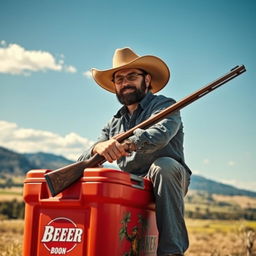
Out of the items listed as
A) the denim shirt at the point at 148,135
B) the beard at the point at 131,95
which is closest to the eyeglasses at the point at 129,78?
the beard at the point at 131,95

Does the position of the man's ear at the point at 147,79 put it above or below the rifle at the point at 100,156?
above

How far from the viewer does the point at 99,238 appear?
3934 mm

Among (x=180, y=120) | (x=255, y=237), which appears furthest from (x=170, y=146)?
(x=255, y=237)

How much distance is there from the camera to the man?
4387mm

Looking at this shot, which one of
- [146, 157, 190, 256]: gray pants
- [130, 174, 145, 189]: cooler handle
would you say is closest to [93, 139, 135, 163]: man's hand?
[130, 174, 145, 189]: cooler handle

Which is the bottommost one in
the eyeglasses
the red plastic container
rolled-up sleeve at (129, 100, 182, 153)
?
the red plastic container

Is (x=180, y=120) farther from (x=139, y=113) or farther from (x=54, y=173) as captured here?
(x=54, y=173)

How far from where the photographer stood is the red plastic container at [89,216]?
3.96m

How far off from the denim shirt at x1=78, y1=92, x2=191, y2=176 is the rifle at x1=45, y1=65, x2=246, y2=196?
80mm

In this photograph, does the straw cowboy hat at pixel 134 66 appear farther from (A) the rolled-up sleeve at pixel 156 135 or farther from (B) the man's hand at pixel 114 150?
(B) the man's hand at pixel 114 150

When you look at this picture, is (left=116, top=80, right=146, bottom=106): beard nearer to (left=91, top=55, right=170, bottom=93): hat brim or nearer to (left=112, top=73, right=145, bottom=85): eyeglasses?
(left=112, top=73, right=145, bottom=85): eyeglasses

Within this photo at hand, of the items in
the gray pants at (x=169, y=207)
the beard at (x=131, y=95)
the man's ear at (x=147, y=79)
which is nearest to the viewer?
the gray pants at (x=169, y=207)

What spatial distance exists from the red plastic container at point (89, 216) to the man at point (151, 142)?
0.23 metres

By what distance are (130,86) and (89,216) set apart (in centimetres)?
179
